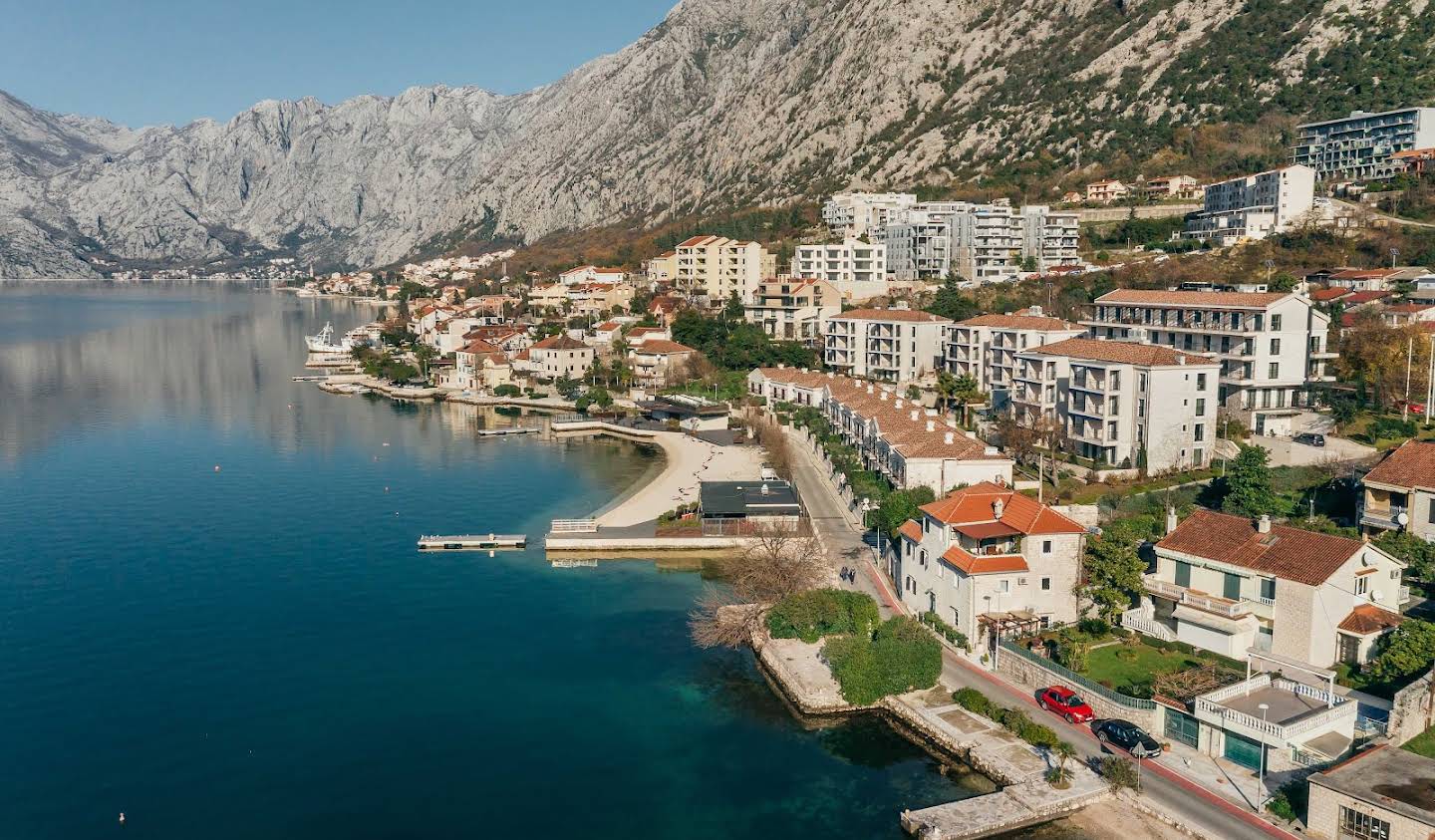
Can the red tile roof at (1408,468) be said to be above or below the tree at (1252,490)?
above


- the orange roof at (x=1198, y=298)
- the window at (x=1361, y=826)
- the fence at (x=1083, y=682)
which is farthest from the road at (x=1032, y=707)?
the orange roof at (x=1198, y=298)

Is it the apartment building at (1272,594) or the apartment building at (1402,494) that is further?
the apartment building at (1402,494)

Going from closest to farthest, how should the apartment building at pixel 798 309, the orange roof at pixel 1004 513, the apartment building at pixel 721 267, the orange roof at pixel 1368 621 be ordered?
the orange roof at pixel 1368 621 < the orange roof at pixel 1004 513 < the apartment building at pixel 798 309 < the apartment building at pixel 721 267

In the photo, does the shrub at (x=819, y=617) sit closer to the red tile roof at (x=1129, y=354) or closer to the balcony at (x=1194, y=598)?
the balcony at (x=1194, y=598)

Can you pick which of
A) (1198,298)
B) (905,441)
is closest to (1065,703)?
(905,441)

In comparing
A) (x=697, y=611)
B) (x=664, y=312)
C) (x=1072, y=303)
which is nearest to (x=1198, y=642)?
(x=697, y=611)

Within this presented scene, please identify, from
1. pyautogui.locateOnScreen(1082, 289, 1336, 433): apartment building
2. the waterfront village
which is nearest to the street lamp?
the waterfront village

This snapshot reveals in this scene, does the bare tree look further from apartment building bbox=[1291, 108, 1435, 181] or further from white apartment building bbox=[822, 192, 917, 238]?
apartment building bbox=[1291, 108, 1435, 181]

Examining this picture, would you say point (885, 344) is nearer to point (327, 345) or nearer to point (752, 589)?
point (752, 589)

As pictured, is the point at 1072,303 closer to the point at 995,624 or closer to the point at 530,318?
the point at 995,624
